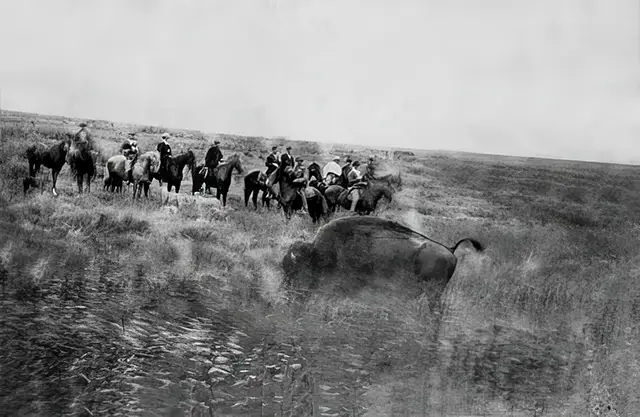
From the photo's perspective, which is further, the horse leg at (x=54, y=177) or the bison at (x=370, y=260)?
the horse leg at (x=54, y=177)

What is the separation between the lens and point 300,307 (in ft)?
20.7

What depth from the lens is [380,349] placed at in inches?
240

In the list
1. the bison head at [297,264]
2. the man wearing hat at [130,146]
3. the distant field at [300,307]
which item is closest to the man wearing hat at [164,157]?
the distant field at [300,307]

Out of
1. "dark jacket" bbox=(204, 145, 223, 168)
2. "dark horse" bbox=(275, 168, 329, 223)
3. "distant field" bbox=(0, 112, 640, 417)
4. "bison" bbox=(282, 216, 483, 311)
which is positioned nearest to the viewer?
"distant field" bbox=(0, 112, 640, 417)

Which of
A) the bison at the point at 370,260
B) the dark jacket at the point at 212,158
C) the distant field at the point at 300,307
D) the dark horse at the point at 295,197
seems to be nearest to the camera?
the distant field at the point at 300,307

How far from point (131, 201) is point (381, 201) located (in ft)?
8.93

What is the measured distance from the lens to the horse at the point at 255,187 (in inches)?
263

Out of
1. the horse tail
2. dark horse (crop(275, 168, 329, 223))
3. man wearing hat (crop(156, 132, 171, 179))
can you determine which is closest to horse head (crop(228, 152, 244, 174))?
dark horse (crop(275, 168, 329, 223))

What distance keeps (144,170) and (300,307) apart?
2310mm

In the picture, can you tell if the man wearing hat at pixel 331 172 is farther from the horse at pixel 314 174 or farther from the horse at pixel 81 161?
the horse at pixel 81 161

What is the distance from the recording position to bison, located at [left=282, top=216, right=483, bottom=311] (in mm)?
6352

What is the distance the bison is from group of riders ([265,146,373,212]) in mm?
363

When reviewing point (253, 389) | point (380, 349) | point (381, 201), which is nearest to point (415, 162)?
point (381, 201)

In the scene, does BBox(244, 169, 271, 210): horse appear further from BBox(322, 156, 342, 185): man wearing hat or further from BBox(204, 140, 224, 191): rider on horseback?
BBox(322, 156, 342, 185): man wearing hat
